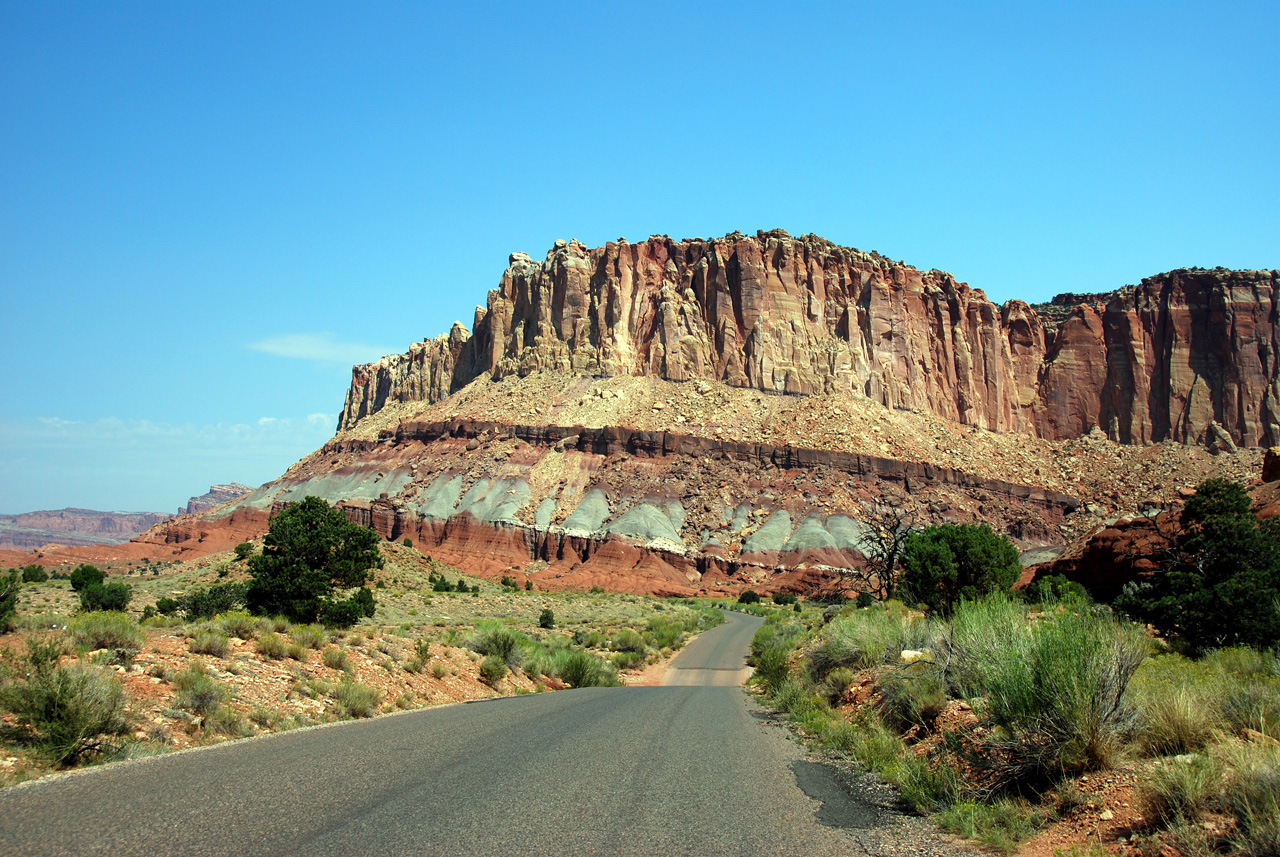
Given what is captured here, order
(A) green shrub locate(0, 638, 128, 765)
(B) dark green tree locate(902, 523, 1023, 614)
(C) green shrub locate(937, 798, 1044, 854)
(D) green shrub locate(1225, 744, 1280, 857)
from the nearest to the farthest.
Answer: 1. (D) green shrub locate(1225, 744, 1280, 857)
2. (C) green shrub locate(937, 798, 1044, 854)
3. (A) green shrub locate(0, 638, 128, 765)
4. (B) dark green tree locate(902, 523, 1023, 614)

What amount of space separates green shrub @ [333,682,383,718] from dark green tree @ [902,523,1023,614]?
16.4m

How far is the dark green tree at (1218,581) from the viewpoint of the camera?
13445 mm

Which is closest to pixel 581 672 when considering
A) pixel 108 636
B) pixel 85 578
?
pixel 108 636

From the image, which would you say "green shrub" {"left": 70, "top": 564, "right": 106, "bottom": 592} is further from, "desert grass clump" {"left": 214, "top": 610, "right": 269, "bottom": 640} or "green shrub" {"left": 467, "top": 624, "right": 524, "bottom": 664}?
"desert grass clump" {"left": 214, "top": 610, "right": 269, "bottom": 640}

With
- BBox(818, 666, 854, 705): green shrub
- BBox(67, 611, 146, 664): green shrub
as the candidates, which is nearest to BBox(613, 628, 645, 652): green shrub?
BBox(818, 666, 854, 705): green shrub

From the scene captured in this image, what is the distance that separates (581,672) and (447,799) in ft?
57.6

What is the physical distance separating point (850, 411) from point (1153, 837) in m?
95.2

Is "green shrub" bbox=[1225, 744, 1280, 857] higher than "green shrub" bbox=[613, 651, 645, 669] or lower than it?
higher

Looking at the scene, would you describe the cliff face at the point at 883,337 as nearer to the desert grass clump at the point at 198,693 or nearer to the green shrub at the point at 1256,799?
the desert grass clump at the point at 198,693

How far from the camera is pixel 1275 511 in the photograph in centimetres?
2220

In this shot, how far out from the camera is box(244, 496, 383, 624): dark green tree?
85.3 feet

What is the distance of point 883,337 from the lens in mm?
111312

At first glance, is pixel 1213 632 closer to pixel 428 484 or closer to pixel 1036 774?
pixel 1036 774

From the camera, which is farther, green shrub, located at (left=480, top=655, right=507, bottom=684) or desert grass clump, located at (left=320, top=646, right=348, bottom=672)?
green shrub, located at (left=480, top=655, right=507, bottom=684)
